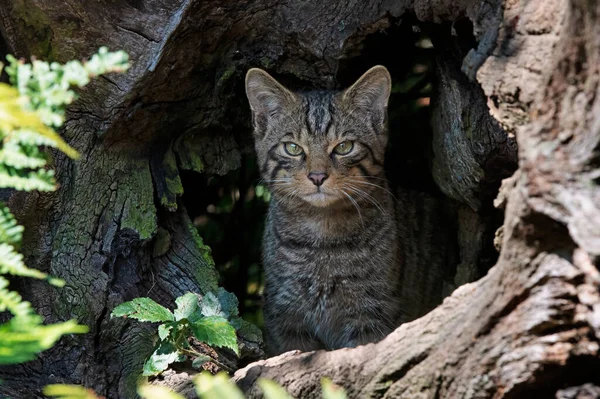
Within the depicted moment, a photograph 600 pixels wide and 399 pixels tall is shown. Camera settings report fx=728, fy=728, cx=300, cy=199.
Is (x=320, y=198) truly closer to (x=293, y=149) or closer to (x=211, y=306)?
(x=293, y=149)

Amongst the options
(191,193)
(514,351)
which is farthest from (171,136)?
(514,351)

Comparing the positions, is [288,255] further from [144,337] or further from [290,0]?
[290,0]

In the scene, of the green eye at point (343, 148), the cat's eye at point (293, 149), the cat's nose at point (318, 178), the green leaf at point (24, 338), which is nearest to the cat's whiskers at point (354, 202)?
the cat's nose at point (318, 178)

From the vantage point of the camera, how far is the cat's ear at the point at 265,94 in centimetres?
503

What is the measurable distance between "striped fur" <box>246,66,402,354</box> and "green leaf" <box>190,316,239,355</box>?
1.12 meters

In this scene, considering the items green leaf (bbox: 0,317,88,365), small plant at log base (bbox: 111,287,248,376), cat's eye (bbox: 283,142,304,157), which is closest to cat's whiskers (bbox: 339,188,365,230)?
cat's eye (bbox: 283,142,304,157)

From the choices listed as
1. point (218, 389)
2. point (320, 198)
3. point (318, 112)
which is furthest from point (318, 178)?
point (218, 389)

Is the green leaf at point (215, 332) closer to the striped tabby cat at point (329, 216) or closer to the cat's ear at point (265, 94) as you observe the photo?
the striped tabby cat at point (329, 216)

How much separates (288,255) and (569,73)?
3.05 metres

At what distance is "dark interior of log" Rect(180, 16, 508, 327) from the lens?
5539mm

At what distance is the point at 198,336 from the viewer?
404cm

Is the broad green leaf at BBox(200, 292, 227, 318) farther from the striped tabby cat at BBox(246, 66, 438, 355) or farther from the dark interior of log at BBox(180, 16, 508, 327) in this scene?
the dark interior of log at BBox(180, 16, 508, 327)

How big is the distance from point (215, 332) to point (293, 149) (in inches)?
60.9

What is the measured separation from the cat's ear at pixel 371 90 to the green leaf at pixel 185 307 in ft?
6.05
